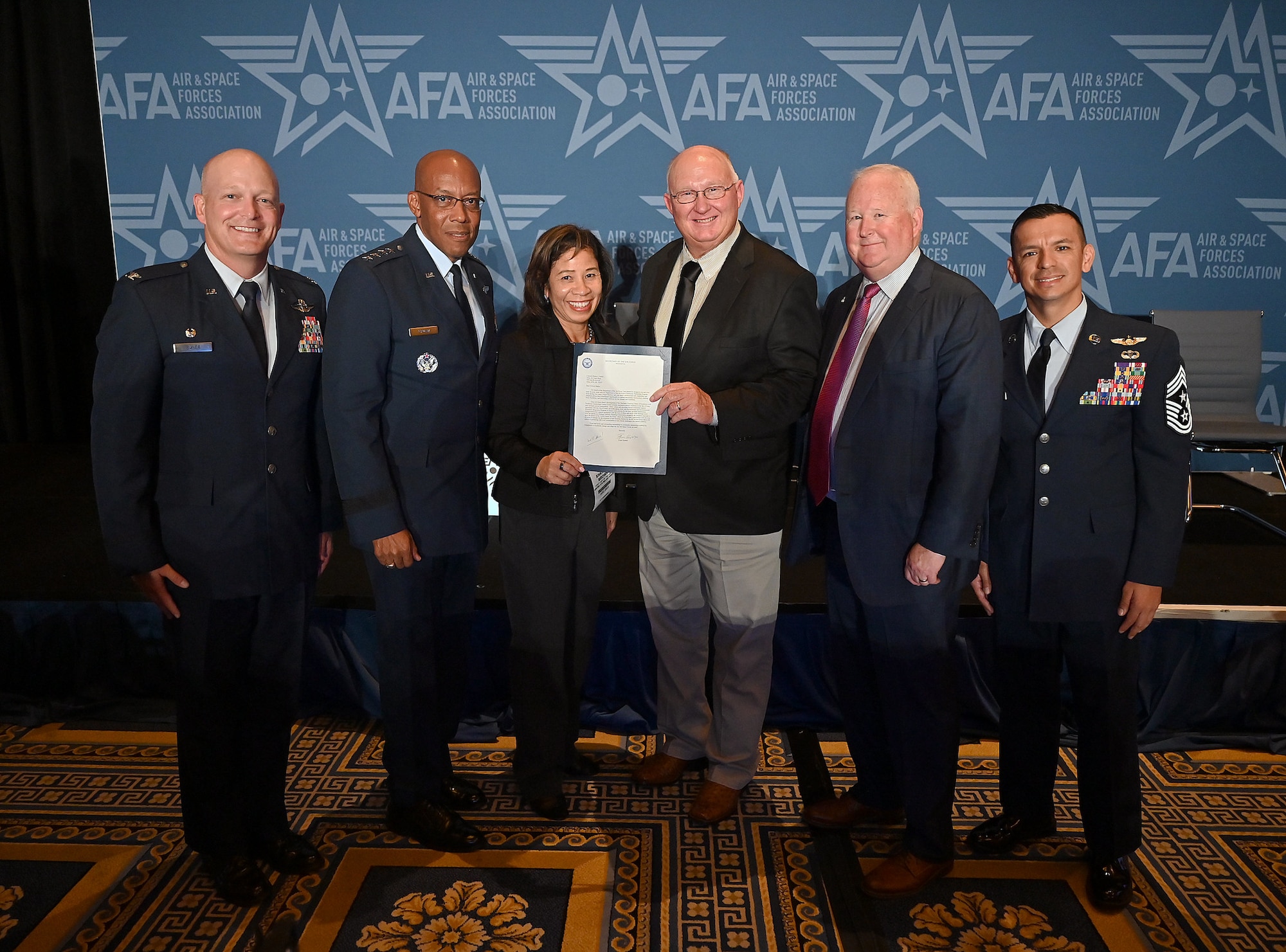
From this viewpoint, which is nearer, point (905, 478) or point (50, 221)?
point (905, 478)

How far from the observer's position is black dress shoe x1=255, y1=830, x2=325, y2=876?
231 cm

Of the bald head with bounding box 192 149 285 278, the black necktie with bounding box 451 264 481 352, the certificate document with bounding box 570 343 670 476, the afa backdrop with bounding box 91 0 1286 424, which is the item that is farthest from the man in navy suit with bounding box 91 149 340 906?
the afa backdrop with bounding box 91 0 1286 424

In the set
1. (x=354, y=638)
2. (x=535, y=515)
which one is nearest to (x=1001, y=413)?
(x=535, y=515)

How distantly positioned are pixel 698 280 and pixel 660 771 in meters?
1.51

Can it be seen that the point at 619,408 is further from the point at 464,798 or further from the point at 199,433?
the point at 464,798

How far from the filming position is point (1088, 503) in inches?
82.0

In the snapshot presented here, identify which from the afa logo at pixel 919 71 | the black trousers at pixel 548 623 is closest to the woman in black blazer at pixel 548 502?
the black trousers at pixel 548 623

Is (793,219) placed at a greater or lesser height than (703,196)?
greater

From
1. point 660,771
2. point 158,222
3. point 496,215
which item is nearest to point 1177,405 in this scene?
point 660,771

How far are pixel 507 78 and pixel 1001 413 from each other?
3.98 m

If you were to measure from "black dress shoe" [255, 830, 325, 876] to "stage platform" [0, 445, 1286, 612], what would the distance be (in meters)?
0.90

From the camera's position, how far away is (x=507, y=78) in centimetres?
501

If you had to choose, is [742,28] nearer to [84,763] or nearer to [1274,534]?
[1274,534]

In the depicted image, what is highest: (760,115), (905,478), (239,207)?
(760,115)
